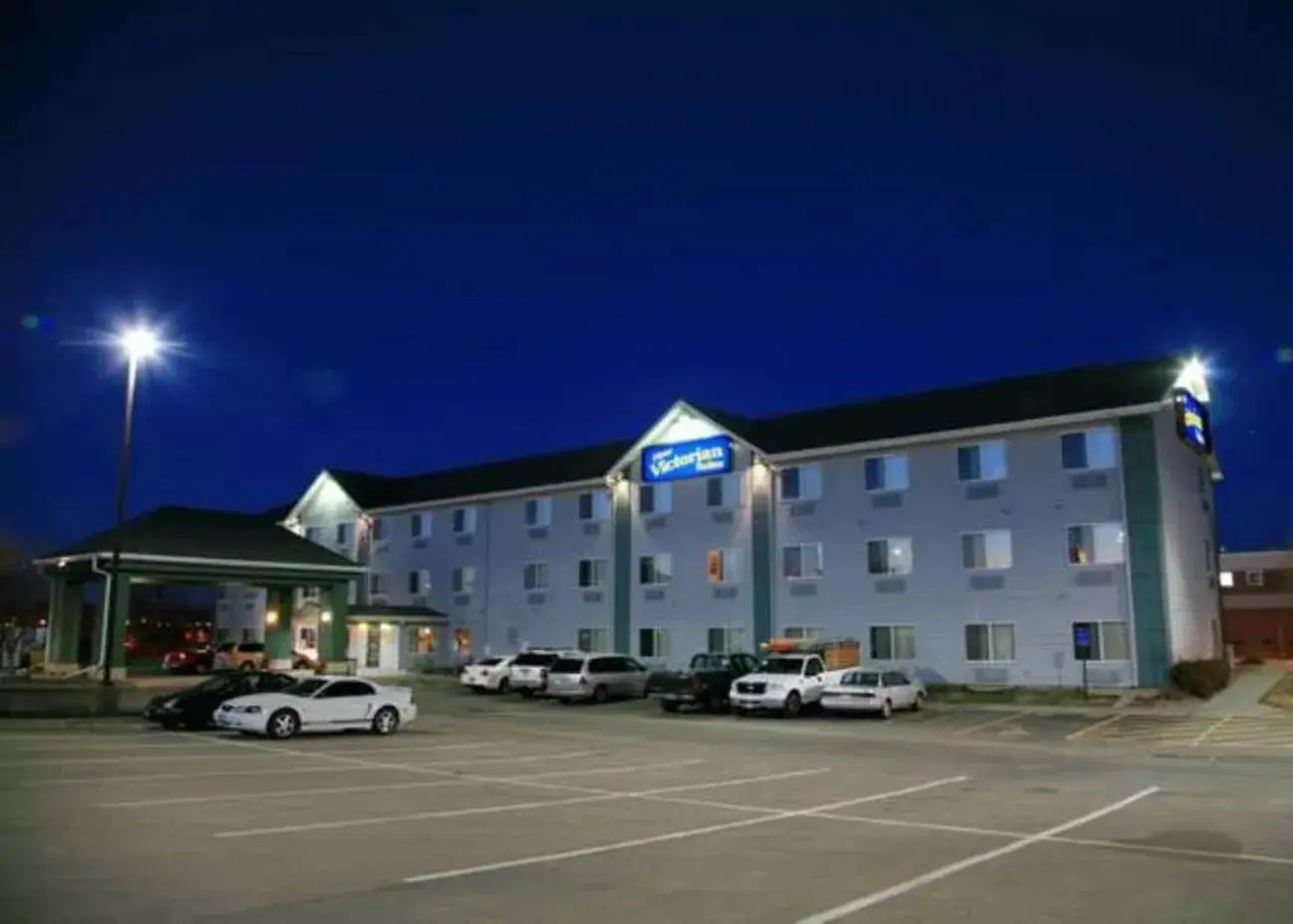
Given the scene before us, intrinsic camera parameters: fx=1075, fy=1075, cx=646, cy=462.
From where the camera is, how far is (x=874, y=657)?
38156mm

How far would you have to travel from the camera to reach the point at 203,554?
39.4 metres

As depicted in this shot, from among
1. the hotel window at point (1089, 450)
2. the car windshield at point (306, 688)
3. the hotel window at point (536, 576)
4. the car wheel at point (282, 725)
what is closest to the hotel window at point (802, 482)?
the hotel window at point (1089, 450)

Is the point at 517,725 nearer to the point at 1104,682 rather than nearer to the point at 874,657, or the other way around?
the point at 874,657

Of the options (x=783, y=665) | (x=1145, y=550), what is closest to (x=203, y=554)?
(x=783, y=665)

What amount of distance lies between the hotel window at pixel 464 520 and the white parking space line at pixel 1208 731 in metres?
34.5

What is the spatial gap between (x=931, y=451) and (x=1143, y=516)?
744 centimetres

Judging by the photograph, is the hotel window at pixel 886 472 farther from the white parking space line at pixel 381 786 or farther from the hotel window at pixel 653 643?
the white parking space line at pixel 381 786

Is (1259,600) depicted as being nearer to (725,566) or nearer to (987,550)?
(987,550)

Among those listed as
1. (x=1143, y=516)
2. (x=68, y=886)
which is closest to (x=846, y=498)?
(x=1143, y=516)

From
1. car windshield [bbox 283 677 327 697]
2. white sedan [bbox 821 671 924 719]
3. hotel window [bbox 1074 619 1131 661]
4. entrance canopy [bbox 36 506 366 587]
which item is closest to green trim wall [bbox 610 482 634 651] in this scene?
entrance canopy [bbox 36 506 366 587]

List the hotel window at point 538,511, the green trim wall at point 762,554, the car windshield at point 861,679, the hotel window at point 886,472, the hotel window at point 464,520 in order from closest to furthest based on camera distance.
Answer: the car windshield at point 861,679 → the hotel window at point 886,472 → the green trim wall at point 762,554 → the hotel window at point 538,511 → the hotel window at point 464,520

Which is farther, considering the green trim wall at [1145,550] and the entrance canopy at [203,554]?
the entrance canopy at [203,554]

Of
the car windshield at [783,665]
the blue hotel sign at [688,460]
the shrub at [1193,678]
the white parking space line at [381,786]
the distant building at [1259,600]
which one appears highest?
the blue hotel sign at [688,460]

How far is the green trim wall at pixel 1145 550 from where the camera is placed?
105 feet
